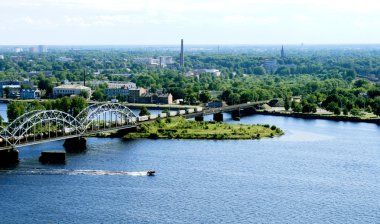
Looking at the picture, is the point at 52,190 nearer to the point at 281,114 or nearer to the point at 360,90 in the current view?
the point at 281,114

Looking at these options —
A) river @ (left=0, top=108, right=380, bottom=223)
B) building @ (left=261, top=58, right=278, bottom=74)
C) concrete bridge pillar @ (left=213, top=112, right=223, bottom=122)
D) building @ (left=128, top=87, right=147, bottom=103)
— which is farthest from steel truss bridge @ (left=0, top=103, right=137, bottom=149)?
building @ (left=261, top=58, right=278, bottom=74)

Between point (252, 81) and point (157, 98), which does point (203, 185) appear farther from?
point (252, 81)

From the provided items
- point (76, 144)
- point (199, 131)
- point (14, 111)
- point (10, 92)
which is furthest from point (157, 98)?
point (76, 144)

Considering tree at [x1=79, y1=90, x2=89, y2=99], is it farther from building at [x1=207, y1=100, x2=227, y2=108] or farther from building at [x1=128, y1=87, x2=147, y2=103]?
building at [x1=207, y1=100, x2=227, y2=108]

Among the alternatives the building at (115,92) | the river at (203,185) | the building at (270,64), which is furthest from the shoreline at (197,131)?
the building at (270,64)

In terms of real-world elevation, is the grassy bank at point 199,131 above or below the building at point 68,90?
above

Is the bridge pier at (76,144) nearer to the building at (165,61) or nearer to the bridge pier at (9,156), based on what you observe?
the bridge pier at (9,156)

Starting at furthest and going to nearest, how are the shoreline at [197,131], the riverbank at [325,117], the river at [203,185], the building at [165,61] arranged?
the building at [165,61]
the riverbank at [325,117]
the shoreline at [197,131]
the river at [203,185]

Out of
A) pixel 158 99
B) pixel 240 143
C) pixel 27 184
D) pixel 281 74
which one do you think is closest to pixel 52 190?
pixel 27 184
